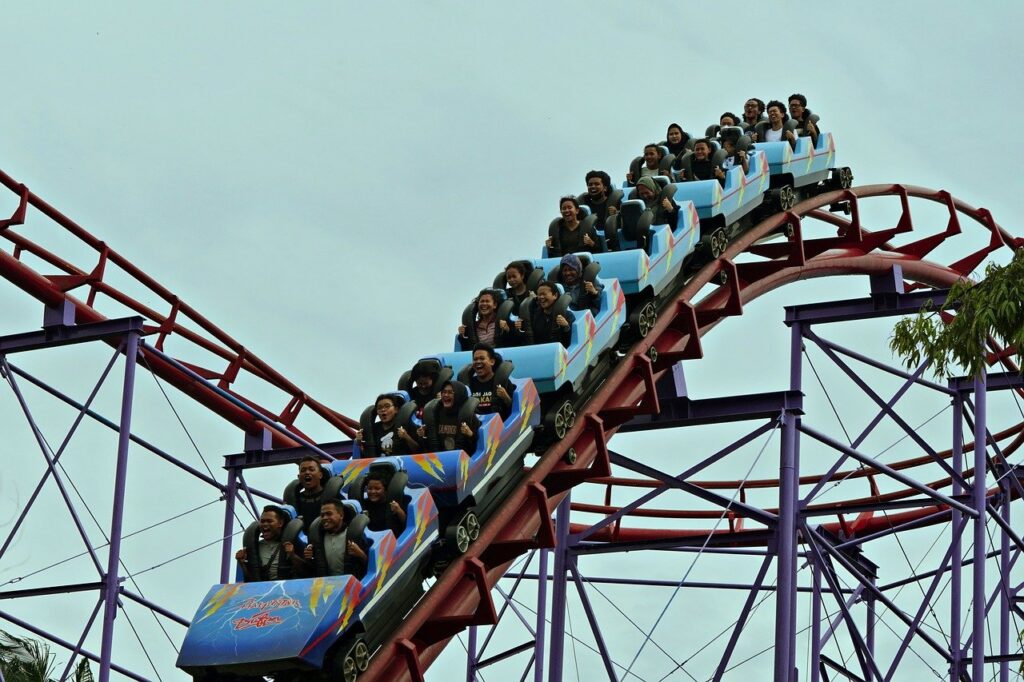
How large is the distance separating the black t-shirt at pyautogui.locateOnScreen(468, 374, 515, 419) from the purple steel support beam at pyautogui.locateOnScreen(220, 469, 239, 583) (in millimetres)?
3446

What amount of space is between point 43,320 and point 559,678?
4.06m

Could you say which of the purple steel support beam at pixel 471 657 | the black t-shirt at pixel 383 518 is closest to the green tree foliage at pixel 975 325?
the black t-shirt at pixel 383 518

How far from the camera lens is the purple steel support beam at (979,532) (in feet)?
41.2

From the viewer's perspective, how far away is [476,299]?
480 inches

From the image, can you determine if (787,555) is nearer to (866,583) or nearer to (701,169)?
(866,583)

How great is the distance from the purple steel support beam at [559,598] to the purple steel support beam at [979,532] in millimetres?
2646

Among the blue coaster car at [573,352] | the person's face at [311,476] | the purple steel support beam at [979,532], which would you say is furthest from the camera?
the purple steel support beam at [979,532]

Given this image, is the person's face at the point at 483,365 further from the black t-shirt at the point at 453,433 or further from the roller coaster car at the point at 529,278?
the roller coaster car at the point at 529,278

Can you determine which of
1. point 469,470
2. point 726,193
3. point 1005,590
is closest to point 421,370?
point 469,470

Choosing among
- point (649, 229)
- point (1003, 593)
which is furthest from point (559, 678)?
point (1003, 593)

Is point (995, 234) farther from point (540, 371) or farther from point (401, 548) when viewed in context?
point (401, 548)

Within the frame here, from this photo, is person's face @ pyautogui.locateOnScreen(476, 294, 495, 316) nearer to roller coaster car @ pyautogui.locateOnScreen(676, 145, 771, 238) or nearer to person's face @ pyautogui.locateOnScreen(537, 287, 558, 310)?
person's face @ pyautogui.locateOnScreen(537, 287, 558, 310)

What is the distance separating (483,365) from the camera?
10.9m

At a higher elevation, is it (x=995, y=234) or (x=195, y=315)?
(x=995, y=234)
